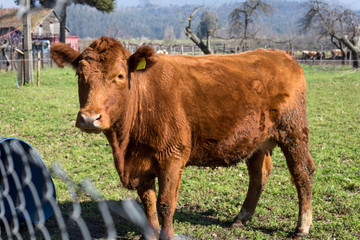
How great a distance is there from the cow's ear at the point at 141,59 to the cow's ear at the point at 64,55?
517mm

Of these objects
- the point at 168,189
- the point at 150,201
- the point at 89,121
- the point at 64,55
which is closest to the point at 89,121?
the point at 89,121

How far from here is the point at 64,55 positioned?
139 inches

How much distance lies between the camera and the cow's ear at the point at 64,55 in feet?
11.4

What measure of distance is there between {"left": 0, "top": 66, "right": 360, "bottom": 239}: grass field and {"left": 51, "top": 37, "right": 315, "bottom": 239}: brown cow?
38cm

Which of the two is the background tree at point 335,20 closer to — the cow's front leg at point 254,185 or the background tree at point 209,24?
the background tree at point 209,24

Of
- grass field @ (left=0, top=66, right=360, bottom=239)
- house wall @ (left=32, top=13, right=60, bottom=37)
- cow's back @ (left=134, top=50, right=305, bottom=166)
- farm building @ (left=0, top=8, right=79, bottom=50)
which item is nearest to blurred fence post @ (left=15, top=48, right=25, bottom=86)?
grass field @ (left=0, top=66, right=360, bottom=239)

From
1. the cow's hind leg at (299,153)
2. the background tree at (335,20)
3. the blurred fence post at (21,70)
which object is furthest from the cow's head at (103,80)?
the background tree at (335,20)

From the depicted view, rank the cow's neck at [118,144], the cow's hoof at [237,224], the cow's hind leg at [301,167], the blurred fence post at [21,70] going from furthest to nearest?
the blurred fence post at [21,70] < the cow's hoof at [237,224] < the cow's hind leg at [301,167] < the cow's neck at [118,144]

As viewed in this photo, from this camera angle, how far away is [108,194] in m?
5.27

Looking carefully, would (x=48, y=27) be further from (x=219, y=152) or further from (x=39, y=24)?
(x=219, y=152)

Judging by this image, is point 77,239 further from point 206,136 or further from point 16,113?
point 16,113

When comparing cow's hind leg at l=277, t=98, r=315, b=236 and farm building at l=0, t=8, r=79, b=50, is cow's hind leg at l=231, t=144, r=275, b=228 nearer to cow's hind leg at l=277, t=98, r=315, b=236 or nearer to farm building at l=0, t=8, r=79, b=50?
cow's hind leg at l=277, t=98, r=315, b=236

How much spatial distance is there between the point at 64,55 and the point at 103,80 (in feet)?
1.97

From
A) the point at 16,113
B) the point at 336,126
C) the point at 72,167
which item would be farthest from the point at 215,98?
the point at 16,113
